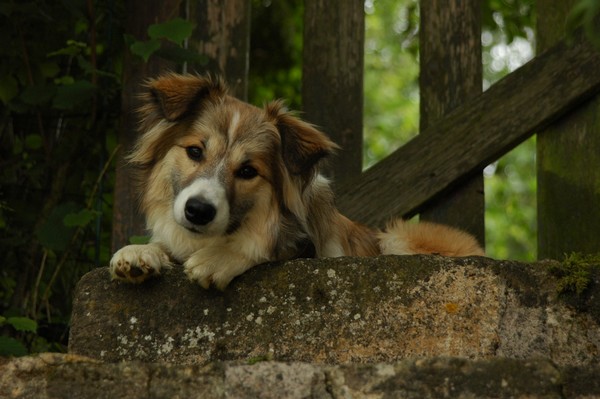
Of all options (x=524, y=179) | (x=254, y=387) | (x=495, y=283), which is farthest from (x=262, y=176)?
(x=524, y=179)

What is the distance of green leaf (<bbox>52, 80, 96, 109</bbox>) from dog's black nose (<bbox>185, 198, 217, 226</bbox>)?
1.40 meters

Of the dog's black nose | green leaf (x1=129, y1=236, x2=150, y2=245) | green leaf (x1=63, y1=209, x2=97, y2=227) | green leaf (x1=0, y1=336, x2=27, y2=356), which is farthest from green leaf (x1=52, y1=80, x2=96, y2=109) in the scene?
green leaf (x1=0, y1=336, x2=27, y2=356)

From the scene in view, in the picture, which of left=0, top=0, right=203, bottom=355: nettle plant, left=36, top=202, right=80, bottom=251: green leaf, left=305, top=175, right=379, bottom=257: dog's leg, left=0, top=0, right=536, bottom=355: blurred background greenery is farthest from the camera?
left=0, top=0, right=203, bottom=355: nettle plant

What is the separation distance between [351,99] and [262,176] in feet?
3.36

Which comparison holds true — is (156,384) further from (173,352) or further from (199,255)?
(199,255)

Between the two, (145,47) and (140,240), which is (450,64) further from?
(140,240)

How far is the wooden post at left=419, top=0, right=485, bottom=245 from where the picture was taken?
472 centimetres

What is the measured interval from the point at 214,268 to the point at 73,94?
1.90 m

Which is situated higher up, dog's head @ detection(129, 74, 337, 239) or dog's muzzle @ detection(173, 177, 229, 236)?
dog's head @ detection(129, 74, 337, 239)

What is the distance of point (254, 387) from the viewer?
8.06 ft

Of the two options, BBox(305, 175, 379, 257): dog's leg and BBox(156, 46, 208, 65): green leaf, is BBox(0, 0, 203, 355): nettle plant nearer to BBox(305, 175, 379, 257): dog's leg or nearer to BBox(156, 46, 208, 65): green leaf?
BBox(156, 46, 208, 65): green leaf

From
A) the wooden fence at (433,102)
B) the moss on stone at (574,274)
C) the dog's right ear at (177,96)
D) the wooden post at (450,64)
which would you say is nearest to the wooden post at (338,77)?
the wooden fence at (433,102)

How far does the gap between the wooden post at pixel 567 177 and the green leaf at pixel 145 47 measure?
1931 millimetres

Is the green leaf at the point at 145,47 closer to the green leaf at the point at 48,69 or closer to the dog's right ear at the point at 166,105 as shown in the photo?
the dog's right ear at the point at 166,105
